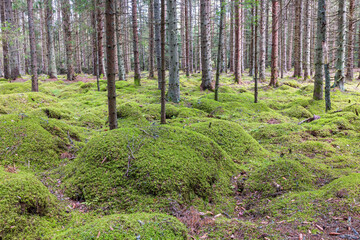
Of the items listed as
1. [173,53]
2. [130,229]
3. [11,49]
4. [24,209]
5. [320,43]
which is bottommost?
[130,229]

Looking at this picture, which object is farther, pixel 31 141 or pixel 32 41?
pixel 32 41

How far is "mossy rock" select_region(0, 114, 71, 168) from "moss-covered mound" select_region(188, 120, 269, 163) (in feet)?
11.2

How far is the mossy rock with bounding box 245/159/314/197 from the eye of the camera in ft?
13.4

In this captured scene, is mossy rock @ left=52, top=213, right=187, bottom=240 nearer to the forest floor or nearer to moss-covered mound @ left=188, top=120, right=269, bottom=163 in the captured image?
the forest floor

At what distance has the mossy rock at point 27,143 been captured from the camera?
4402 millimetres

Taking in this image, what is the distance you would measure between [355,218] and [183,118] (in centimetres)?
574

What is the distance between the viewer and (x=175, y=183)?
369cm

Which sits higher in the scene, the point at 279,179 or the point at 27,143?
the point at 27,143

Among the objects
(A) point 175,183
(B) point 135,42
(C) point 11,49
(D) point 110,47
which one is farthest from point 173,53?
(C) point 11,49

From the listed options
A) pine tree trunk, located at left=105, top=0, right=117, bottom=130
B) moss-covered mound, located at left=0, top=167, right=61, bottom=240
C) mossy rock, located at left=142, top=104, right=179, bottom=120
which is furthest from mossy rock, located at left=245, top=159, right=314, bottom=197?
mossy rock, located at left=142, top=104, right=179, bottom=120

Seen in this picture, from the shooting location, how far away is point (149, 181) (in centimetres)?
363

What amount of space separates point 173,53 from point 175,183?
785cm

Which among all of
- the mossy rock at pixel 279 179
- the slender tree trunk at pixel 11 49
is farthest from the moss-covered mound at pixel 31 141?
the slender tree trunk at pixel 11 49

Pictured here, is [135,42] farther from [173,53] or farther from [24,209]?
[24,209]
